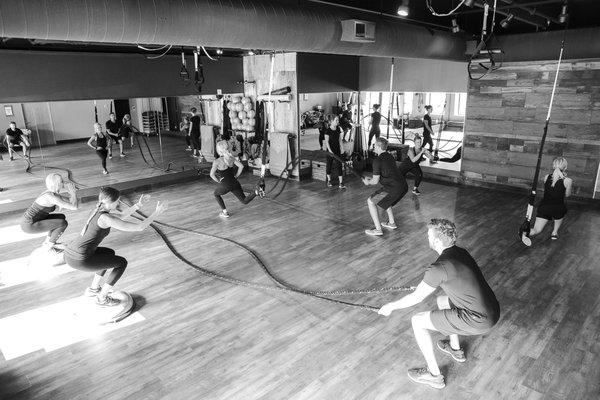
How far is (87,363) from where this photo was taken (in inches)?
145

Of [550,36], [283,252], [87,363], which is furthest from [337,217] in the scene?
[550,36]

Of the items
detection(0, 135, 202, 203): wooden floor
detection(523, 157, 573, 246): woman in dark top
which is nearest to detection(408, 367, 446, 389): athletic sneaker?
detection(523, 157, 573, 246): woman in dark top

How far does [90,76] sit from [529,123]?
9.04 m

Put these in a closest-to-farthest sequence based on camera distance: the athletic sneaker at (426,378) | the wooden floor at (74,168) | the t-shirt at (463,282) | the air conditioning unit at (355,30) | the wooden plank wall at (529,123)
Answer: the t-shirt at (463,282) → the athletic sneaker at (426,378) → the air conditioning unit at (355,30) → the wooden plank wall at (529,123) → the wooden floor at (74,168)

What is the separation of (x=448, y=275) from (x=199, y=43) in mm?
3044

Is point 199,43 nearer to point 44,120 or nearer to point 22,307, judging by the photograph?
point 22,307

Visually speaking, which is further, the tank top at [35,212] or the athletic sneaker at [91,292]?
the tank top at [35,212]

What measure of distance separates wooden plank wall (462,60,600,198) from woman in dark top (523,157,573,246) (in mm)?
2662

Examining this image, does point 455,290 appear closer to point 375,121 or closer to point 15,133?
point 375,121

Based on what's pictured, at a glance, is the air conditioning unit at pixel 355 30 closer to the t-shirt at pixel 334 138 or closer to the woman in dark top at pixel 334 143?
the woman in dark top at pixel 334 143

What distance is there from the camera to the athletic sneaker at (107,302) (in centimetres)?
448

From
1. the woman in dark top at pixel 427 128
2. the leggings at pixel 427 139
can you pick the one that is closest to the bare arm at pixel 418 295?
the woman in dark top at pixel 427 128

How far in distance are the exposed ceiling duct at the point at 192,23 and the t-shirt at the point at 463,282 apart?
287 cm

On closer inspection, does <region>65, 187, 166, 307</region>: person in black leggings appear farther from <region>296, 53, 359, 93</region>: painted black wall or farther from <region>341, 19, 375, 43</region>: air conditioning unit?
<region>296, 53, 359, 93</region>: painted black wall
